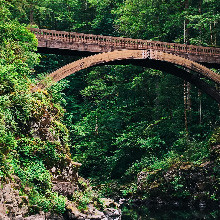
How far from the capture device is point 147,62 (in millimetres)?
20859

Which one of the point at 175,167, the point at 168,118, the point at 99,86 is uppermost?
the point at 99,86

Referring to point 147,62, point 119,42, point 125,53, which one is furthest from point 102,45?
point 147,62

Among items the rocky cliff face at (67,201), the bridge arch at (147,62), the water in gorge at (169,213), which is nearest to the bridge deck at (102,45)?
the bridge arch at (147,62)

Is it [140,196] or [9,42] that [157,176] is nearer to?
[140,196]

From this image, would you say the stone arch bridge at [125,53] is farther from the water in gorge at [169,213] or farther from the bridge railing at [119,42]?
the water in gorge at [169,213]

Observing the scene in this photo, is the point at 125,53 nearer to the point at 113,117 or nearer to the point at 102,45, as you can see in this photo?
the point at 102,45

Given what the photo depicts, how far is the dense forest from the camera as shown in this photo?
1244 cm

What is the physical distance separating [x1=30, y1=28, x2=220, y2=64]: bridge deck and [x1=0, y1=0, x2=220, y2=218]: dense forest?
40.7 inches

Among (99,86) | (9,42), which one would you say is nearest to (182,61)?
(9,42)

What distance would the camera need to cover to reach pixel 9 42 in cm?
1445

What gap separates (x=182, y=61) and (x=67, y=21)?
21213 mm

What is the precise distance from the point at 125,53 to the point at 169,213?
27.3 ft

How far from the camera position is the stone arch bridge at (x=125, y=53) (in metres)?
17.8

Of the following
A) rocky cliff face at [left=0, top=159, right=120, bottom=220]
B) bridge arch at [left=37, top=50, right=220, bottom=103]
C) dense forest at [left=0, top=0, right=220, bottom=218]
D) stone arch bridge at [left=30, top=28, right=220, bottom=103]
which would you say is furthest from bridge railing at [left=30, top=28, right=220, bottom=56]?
rocky cliff face at [left=0, top=159, right=120, bottom=220]
